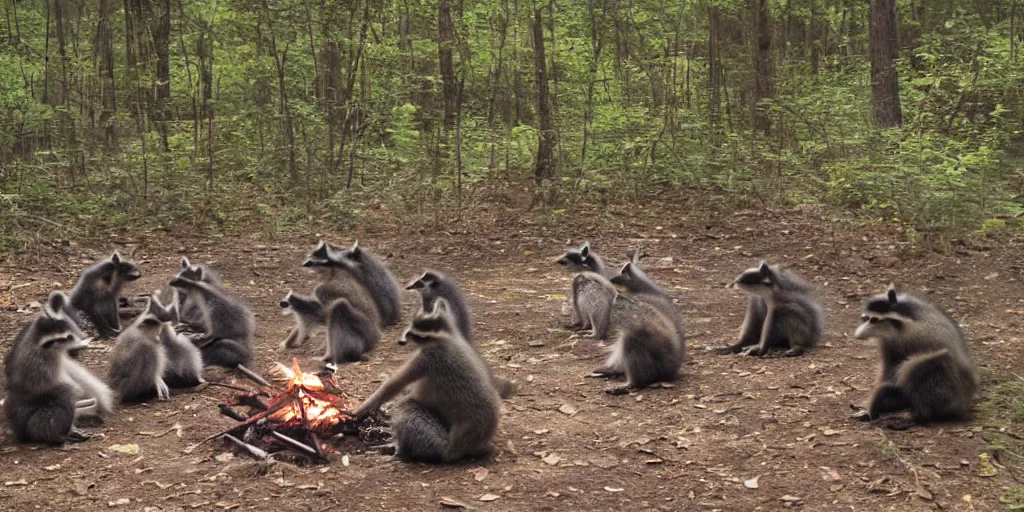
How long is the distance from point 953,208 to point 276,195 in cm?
1173

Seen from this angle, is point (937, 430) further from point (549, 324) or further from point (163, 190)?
point (163, 190)

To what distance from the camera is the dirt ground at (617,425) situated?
5.89 metres

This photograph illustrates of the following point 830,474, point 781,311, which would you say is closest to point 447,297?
point 781,311

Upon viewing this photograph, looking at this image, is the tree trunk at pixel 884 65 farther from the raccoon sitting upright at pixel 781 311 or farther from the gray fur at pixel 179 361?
the gray fur at pixel 179 361

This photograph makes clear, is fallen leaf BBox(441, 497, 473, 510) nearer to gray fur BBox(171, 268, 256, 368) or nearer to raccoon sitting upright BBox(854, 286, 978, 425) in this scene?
raccoon sitting upright BBox(854, 286, 978, 425)

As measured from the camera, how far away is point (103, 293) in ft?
34.0

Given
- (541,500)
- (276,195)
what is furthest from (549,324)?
(276,195)

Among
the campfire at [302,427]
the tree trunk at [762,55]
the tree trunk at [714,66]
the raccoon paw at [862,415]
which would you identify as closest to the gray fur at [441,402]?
the campfire at [302,427]

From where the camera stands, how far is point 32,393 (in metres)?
6.86

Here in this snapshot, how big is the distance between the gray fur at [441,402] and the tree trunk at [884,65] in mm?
14105

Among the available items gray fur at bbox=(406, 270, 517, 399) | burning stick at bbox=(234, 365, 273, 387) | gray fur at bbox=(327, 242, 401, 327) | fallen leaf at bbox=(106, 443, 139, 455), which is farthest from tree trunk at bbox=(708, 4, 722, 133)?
fallen leaf at bbox=(106, 443, 139, 455)

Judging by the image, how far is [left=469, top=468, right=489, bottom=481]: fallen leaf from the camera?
20.5ft

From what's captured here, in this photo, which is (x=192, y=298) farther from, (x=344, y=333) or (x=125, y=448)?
(x=125, y=448)

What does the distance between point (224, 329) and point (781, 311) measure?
5599 mm
